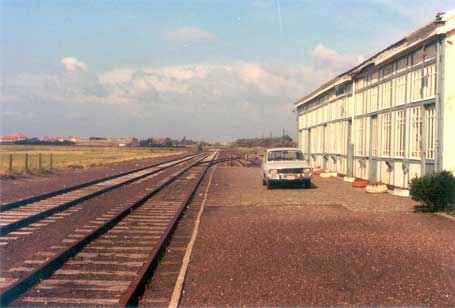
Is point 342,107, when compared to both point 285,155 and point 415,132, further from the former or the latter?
point 415,132

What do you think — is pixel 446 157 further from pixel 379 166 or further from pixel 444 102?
pixel 379 166

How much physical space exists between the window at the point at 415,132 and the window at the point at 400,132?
75cm

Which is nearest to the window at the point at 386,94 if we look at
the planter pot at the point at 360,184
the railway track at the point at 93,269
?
the planter pot at the point at 360,184

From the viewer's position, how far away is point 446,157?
1319 cm

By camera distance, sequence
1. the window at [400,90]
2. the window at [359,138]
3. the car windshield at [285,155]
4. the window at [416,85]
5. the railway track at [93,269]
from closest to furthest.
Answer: the railway track at [93,269] → the window at [416,85] → the window at [400,90] → the car windshield at [285,155] → the window at [359,138]

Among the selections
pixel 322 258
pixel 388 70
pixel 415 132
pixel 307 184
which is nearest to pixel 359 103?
pixel 388 70

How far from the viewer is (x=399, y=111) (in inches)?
660

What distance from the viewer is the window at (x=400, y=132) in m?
16.4

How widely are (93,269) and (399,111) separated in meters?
12.8

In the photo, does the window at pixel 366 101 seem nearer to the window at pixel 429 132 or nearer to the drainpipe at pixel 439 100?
the window at pixel 429 132

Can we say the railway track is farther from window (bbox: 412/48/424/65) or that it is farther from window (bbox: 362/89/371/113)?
window (bbox: 362/89/371/113)

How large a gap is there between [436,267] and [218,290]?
10.5ft

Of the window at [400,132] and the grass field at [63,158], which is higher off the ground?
the window at [400,132]

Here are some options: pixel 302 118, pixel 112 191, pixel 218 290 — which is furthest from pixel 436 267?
pixel 302 118
